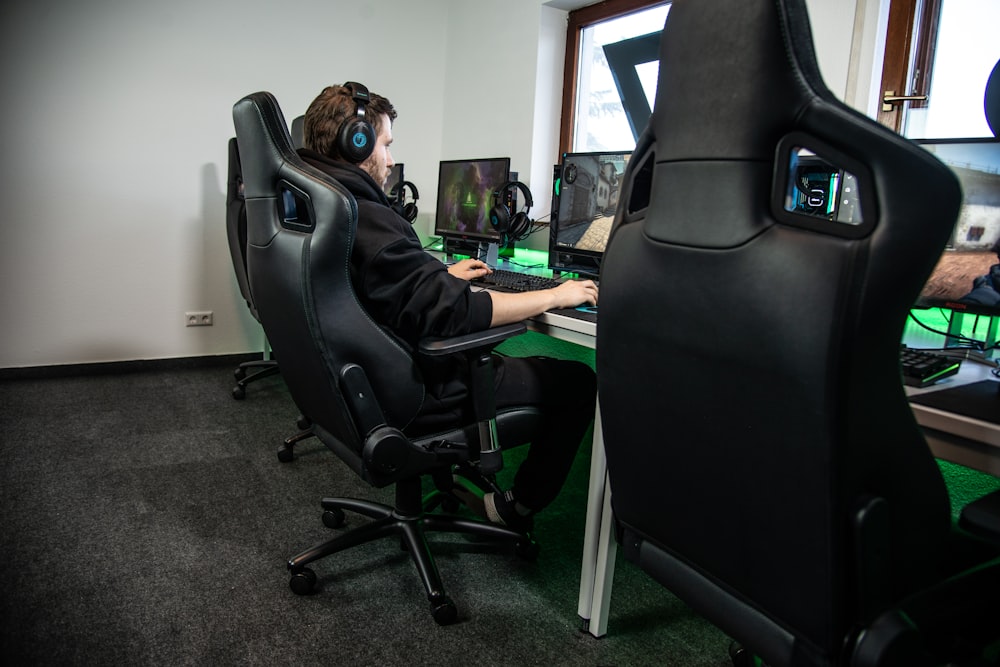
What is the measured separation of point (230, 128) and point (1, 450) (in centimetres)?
193

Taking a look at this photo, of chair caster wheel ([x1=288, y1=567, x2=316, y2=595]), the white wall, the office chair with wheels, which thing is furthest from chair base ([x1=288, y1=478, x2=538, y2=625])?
the white wall

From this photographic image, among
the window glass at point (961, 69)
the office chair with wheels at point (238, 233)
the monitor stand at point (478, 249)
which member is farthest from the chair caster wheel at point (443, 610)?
the window glass at point (961, 69)

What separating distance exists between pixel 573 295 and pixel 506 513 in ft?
2.01

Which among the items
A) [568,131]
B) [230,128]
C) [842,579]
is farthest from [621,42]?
Result: [842,579]

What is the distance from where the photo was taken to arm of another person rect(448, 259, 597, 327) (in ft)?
5.03

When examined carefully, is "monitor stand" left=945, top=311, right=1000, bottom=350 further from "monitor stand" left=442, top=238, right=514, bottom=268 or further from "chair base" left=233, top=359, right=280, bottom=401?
"chair base" left=233, top=359, right=280, bottom=401

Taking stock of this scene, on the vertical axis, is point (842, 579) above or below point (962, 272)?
below

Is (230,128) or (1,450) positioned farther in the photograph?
(230,128)

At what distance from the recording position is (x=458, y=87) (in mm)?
3959

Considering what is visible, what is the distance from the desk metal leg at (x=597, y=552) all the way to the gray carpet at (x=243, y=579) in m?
0.05

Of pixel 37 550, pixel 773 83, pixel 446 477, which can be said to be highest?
pixel 773 83

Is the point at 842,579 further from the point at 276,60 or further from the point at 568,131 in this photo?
the point at 276,60

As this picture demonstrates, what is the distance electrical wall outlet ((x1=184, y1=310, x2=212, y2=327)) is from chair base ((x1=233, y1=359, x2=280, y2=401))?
41 centimetres

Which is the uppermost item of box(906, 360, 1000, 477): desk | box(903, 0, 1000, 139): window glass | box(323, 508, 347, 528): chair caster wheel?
box(903, 0, 1000, 139): window glass
